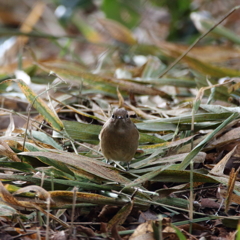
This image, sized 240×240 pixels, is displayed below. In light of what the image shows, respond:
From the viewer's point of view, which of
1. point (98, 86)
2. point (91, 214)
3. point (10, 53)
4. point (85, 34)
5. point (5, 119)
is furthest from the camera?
point (85, 34)

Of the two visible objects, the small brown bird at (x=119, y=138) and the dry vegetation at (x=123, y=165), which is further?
the small brown bird at (x=119, y=138)

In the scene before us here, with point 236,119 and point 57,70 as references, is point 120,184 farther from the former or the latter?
point 57,70

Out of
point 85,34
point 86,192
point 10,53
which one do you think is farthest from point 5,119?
point 85,34

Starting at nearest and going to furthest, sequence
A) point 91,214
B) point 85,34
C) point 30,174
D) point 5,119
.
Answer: point 91,214
point 30,174
point 5,119
point 85,34

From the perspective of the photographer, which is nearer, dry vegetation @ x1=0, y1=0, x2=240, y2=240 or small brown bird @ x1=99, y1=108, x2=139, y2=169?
dry vegetation @ x1=0, y1=0, x2=240, y2=240

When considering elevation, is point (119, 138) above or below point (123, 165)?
above

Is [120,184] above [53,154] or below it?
below

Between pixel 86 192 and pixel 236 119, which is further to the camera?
pixel 236 119

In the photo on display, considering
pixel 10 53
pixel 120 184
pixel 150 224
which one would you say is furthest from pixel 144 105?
pixel 10 53
